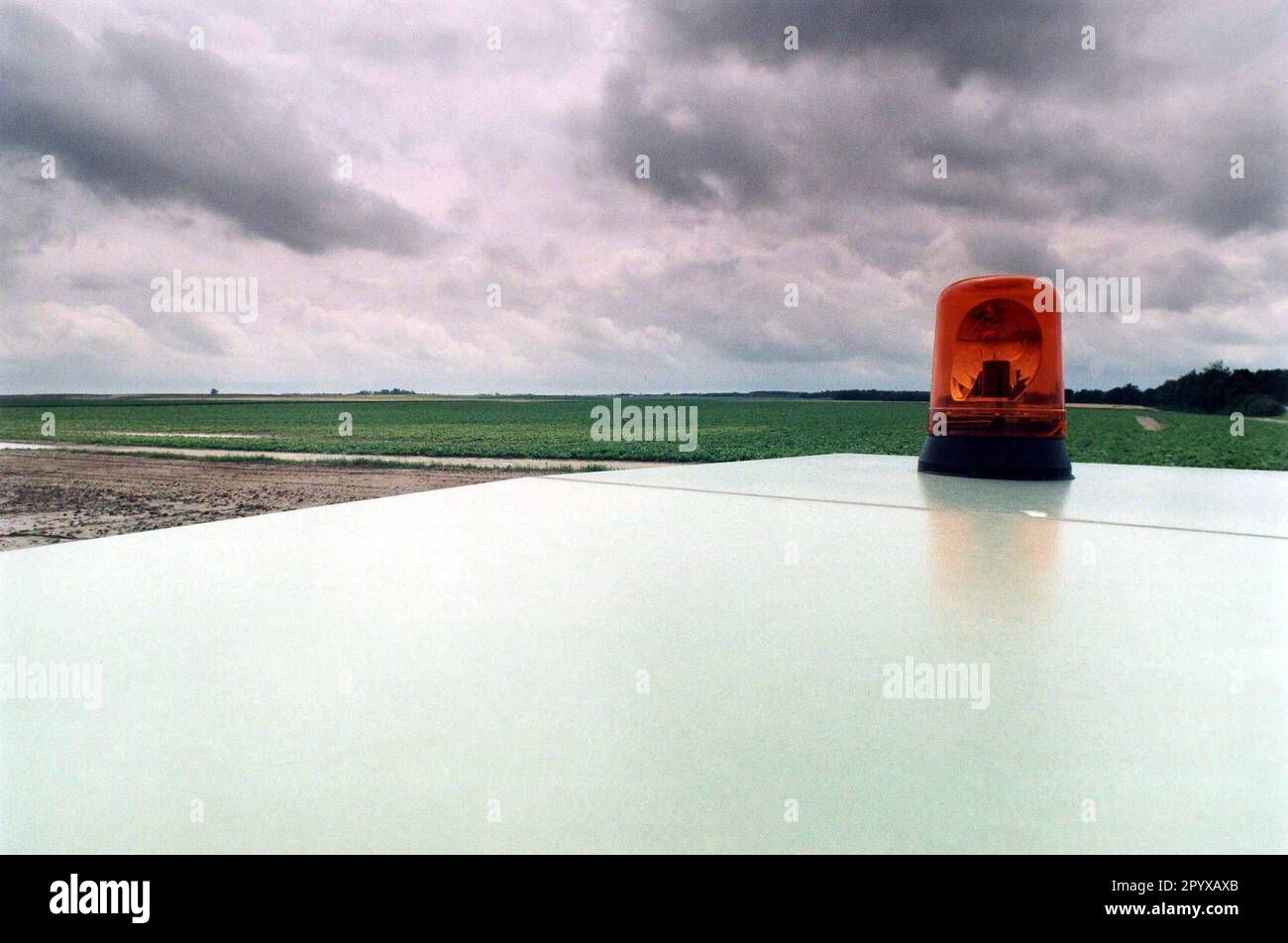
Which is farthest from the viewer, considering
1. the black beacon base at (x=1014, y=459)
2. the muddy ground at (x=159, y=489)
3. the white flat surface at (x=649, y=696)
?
the muddy ground at (x=159, y=489)

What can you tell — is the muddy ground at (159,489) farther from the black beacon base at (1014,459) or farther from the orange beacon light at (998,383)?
the black beacon base at (1014,459)

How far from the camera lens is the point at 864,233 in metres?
11.3

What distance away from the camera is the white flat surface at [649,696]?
1.54 ft

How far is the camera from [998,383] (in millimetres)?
2635

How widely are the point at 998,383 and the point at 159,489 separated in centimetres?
1249

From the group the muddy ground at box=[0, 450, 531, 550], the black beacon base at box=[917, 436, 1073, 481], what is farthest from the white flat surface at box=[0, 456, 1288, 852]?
the muddy ground at box=[0, 450, 531, 550]

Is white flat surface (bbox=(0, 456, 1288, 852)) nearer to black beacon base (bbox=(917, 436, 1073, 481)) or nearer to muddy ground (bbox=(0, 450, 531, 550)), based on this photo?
black beacon base (bbox=(917, 436, 1073, 481))

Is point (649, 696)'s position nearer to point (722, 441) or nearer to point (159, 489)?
point (159, 489)

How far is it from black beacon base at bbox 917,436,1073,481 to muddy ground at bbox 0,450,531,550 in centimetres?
639

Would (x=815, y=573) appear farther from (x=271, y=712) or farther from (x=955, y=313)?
(x=955, y=313)

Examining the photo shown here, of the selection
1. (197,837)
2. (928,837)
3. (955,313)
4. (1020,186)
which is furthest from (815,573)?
(1020,186)

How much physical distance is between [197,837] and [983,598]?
912mm

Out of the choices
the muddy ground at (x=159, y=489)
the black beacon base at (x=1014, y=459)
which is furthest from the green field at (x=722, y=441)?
the black beacon base at (x=1014, y=459)

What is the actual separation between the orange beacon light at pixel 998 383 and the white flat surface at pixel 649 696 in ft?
3.66
